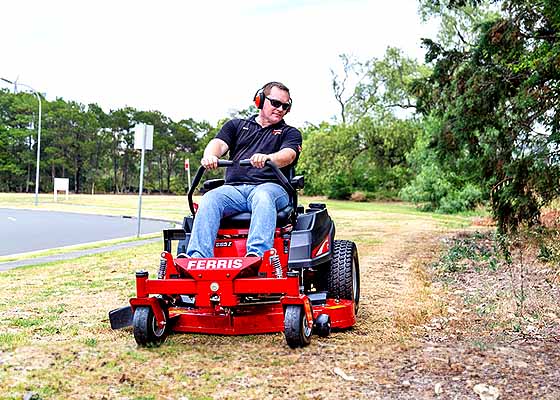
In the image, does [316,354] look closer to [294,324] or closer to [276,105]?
[294,324]

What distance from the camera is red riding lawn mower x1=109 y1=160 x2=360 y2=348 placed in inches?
154

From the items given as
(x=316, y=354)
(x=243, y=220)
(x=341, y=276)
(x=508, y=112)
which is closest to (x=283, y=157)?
(x=243, y=220)

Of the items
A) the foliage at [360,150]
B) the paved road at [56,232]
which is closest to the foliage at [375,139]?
the foliage at [360,150]

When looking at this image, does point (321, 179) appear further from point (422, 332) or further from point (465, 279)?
point (422, 332)

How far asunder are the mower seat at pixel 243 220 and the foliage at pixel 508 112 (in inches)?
200

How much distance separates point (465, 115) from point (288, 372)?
24.7 ft

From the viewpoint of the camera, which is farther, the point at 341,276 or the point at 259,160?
the point at 341,276

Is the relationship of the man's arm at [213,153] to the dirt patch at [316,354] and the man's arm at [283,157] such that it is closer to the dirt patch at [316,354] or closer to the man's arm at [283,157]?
the man's arm at [283,157]

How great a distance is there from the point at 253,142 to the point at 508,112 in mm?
6387

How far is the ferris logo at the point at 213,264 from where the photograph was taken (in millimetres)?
3914

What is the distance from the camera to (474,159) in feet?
A: 34.0

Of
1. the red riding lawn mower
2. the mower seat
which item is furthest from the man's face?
the mower seat

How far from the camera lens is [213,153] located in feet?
15.7

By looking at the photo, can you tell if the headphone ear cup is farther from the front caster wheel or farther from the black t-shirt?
the front caster wheel
